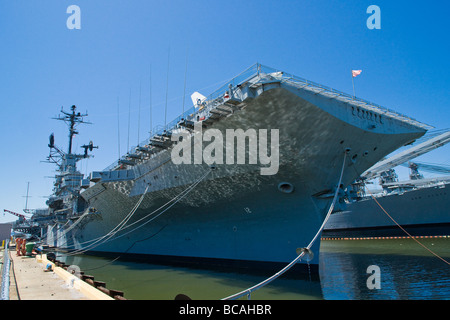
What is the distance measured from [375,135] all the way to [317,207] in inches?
133

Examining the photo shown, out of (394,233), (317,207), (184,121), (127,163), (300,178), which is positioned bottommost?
(394,233)

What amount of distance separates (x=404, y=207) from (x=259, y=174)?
2146cm

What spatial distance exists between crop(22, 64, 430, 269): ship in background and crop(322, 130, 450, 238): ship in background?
12.6 meters

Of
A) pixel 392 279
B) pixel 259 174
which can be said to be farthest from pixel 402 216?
pixel 259 174

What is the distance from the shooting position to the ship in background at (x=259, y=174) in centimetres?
→ 805

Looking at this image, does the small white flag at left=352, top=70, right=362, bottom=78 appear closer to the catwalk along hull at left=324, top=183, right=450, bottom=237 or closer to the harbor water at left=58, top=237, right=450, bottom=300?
the harbor water at left=58, top=237, right=450, bottom=300

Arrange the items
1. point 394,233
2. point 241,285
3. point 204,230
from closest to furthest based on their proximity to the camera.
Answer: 1. point 241,285
2. point 204,230
3. point 394,233

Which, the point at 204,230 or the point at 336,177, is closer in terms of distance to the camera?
the point at 336,177

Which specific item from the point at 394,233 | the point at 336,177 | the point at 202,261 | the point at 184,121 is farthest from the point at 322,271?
the point at 394,233

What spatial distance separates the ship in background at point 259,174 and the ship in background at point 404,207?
12584 mm

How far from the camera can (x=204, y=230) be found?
11.8m

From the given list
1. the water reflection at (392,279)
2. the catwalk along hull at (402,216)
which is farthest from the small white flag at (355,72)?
the catwalk along hull at (402,216)

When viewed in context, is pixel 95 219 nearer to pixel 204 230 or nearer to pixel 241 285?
pixel 204 230

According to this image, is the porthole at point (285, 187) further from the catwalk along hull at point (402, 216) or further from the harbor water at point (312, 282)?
the catwalk along hull at point (402, 216)
